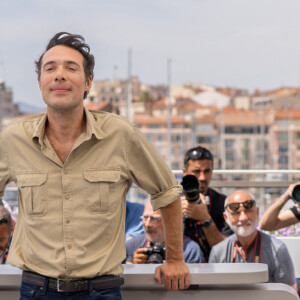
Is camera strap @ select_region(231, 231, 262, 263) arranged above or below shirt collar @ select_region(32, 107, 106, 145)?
below

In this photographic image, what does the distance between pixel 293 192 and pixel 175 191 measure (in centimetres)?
→ 151

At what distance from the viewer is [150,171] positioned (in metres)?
2.31

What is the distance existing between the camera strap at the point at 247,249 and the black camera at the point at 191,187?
32 cm

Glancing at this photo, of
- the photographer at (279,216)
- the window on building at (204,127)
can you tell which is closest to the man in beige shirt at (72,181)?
the photographer at (279,216)

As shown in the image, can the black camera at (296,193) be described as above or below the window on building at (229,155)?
above

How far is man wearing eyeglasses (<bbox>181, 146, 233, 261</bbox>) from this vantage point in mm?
4074

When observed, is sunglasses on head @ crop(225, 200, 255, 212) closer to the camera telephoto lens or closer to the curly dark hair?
the camera telephoto lens

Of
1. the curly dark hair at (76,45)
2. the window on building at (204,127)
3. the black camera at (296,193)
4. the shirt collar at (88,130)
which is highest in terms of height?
the window on building at (204,127)

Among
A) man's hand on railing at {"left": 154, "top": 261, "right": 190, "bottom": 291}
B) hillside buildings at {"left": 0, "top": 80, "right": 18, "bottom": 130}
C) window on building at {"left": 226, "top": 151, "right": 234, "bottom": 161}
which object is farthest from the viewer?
hillside buildings at {"left": 0, "top": 80, "right": 18, "bottom": 130}

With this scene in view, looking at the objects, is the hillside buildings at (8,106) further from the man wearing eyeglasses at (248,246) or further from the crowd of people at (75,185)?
the crowd of people at (75,185)

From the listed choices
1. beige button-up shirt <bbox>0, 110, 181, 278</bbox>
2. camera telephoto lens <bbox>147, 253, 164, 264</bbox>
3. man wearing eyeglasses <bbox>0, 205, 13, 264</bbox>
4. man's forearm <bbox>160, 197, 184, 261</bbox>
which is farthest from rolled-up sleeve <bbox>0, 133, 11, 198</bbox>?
man wearing eyeglasses <bbox>0, 205, 13, 264</bbox>

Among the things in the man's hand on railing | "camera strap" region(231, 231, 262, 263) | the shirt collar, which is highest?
the shirt collar

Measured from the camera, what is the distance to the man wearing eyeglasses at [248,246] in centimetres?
367

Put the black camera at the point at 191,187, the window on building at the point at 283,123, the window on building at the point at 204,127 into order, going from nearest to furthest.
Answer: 1. the black camera at the point at 191,187
2. the window on building at the point at 283,123
3. the window on building at the point at 204,127
